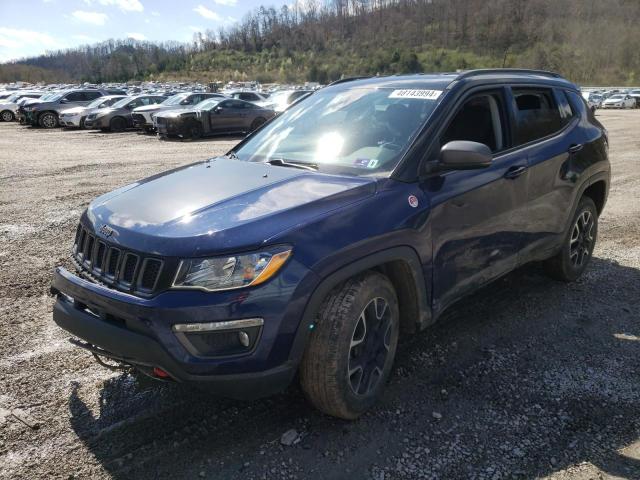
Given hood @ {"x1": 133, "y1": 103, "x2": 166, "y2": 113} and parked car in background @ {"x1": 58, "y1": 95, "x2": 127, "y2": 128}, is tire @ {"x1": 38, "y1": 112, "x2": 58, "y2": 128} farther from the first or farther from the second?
Answer: hood @ {"x1": 133, "y1": 103, "x2": 166, "y2": 113}

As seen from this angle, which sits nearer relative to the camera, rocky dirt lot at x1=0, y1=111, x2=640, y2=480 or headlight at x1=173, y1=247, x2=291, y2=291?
headlight at x1=173, y1=247, x2=291, y2=291

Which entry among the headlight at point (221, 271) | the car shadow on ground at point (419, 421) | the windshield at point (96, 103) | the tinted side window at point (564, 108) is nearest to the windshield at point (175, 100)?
the windshield at point (96, 103)

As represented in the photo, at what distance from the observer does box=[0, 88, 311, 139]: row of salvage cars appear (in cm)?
1895

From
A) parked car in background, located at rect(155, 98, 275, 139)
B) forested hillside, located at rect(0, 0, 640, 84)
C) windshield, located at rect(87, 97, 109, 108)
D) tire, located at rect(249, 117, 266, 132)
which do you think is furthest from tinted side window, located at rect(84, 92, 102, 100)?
forested hillside, located at rect(0, 0, 640, 84)

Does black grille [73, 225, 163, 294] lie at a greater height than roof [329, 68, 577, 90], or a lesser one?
lesser

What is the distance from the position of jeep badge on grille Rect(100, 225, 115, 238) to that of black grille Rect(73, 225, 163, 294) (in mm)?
44

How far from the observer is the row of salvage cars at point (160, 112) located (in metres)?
19.0

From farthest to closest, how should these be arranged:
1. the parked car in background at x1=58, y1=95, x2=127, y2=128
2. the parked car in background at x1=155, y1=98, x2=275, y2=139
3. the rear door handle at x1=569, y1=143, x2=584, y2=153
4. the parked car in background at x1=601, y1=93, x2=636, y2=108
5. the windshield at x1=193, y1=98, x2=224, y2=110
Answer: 1. the parked car in background at x1=601, y1=93, x2=636, y2=108
2. the parked car in background at x1=58, y1=95, x2=127, y2=128
3. the windshield at x1=193, y1=98, x2=224, y2=110
4. the parked car in background at x1=155, y1=98, x2=275, y2=139
5. the rear door handle at x1=569, y1=143, x2=584, y2=153

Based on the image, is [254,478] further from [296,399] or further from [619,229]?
[619,229]

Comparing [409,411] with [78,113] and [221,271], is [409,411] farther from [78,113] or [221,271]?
[78,113]

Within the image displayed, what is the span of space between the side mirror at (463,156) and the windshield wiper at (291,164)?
31.1 inches

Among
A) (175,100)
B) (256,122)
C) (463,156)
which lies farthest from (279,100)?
(463,156)

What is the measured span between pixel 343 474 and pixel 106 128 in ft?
73.7

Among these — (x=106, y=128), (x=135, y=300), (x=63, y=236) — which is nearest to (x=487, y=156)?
(x=135, y=300)
